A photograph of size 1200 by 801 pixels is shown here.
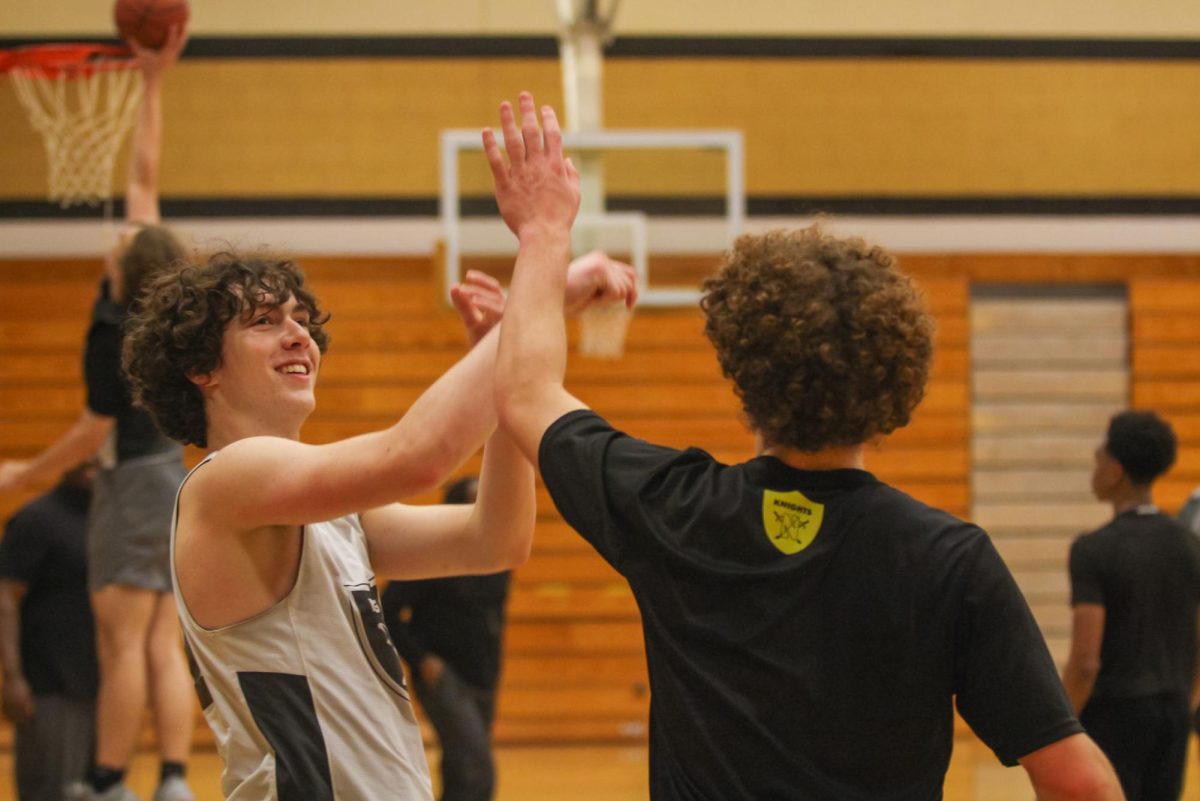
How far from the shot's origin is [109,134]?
852 cm

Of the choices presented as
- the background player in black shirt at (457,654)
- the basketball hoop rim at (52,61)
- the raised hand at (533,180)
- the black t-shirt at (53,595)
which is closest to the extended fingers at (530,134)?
the raised hand at (533,180)

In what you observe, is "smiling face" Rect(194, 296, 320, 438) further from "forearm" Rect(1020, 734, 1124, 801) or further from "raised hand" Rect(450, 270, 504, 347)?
"forearm" Rect(1020, 734, 1124, 801)

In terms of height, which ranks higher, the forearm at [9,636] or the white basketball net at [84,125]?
the white basketball net at [84,125]

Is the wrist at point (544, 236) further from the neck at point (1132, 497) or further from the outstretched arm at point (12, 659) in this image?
the outstretched arm at point (12, 659)

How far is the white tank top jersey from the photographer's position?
209cm

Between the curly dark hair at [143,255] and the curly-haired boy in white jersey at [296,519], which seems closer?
the curly-haired boy in white jersey at [296,519]

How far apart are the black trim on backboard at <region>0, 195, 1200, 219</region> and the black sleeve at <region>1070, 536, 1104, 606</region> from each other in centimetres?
530

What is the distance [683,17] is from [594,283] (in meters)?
8.01

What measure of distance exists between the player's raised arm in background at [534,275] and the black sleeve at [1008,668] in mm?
578

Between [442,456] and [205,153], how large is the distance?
8126 mm

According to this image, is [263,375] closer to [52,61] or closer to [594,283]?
[594,283]

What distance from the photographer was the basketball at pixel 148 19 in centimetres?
513

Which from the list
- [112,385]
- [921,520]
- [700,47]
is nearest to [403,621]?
[112,385]

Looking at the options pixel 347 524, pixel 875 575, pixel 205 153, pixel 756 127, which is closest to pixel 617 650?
pixel 756 127
